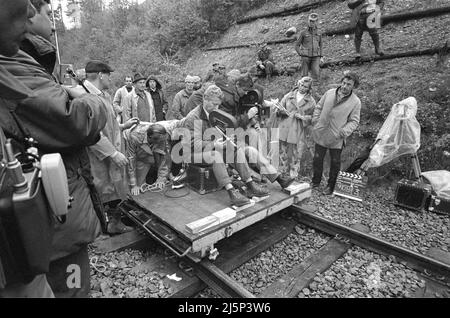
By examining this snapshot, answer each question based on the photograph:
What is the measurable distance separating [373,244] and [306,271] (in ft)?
3.38

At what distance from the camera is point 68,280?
1822 mm

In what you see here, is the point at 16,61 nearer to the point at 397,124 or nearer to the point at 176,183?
the point at 176,183

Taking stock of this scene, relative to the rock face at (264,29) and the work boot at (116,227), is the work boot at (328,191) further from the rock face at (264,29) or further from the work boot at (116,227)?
the rock face at (264,29)

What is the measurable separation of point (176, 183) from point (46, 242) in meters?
2.87

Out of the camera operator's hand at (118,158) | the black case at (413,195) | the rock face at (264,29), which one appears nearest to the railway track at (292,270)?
the camera operator's hand at (118,158)

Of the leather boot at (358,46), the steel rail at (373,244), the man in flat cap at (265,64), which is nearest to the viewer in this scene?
the steel rail at (373,244)

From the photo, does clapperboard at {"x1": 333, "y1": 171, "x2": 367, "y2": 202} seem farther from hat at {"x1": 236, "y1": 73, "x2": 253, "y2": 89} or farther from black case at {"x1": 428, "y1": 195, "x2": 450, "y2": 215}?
hat at {"x1": 236, "y1": 73, "x2": 253, "y2": 89}

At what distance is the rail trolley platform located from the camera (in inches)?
114

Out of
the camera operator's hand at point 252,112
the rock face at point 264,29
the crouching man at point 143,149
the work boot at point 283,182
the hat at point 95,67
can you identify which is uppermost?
the rock face at point 264,29

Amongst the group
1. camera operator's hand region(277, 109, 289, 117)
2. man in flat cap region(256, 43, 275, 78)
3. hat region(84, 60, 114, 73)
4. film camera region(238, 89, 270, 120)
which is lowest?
camera operator's hand region(277, 109, 289, 117)

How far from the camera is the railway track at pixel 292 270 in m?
2.79

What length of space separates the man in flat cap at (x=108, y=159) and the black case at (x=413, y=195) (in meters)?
4.25

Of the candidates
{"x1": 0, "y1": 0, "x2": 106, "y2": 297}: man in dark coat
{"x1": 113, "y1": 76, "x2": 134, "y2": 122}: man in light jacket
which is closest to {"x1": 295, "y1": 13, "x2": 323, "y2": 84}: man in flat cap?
{"x1": 113, "y1": 76, "x2": 134, "y2": 122}: man in light jacket
